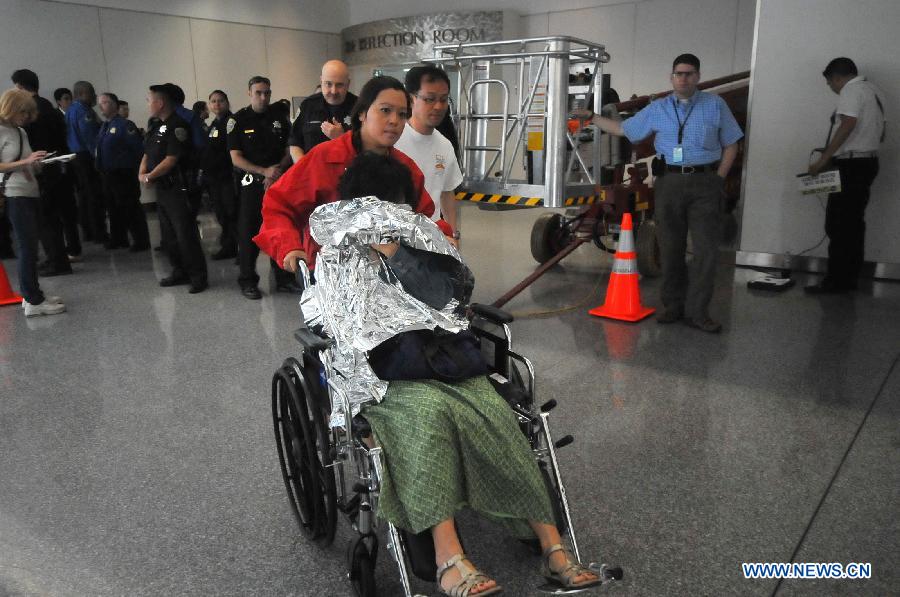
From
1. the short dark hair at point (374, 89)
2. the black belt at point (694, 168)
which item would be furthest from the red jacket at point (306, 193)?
the black belt at point (694, 168)

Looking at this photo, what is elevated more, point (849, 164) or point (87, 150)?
point (87, 150)

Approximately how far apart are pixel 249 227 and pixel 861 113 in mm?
4371

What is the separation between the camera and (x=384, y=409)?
176 centimetres

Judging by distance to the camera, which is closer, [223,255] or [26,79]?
[26,79]

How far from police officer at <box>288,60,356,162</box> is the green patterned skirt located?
2.68 meters

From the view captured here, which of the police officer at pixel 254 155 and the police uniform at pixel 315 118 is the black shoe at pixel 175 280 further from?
the police uniform at pixel 315 118

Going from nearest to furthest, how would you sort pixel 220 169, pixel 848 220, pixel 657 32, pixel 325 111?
1. pixel 325 111
2. pixel 848 220
3. pixel 220 169
4. pixel 657 32

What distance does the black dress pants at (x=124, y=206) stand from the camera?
6766 mm

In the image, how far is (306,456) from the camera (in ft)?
6.57

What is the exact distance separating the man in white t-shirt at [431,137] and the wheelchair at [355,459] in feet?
3.40

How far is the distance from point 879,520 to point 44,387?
11.8 ft

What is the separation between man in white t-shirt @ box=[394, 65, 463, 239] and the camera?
2959 mm

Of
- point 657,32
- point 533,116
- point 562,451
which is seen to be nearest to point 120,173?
point 533,116

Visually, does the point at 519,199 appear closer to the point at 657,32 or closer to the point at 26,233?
the point at 26,233
